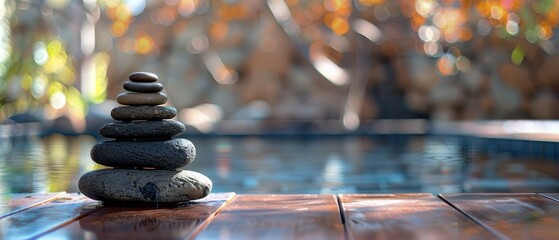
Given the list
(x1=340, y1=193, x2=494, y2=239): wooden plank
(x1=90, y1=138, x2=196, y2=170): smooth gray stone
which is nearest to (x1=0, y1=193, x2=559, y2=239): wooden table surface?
(x1=340, y1=193, x2=494, y2=239): wooden plank

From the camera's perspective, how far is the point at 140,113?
297cm

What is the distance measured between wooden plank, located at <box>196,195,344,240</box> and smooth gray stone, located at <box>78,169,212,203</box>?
0.62ft

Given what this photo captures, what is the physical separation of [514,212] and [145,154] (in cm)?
Answer: 140

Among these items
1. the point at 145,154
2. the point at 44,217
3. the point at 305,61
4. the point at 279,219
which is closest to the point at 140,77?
the point at 145,154

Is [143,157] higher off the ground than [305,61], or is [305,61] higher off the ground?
[305,61]

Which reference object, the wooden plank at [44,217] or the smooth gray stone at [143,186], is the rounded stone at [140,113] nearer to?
the smooth gray stone at [143,186]

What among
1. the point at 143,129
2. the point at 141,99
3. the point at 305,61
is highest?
the point at 305,61

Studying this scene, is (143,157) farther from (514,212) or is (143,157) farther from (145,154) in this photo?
(514,212)

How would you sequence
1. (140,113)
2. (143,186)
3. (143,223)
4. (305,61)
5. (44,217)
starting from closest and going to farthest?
1. (143,223)
2. (44,217)
3. (143,186)
4. (140,113)
5. (305,61)

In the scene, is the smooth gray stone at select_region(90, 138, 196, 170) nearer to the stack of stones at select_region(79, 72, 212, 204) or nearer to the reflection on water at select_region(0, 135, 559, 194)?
the stack of stones at select_region(79, 72, 212, 204)

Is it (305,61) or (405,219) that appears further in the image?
(305,61)

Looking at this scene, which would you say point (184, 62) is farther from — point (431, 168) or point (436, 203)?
point (436, 203)

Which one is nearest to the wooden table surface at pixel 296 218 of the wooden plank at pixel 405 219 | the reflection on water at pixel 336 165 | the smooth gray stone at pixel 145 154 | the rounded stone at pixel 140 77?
the wooden plank at pixel 405 219

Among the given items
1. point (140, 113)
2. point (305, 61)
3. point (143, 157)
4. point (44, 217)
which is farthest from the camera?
point (305, 61)
